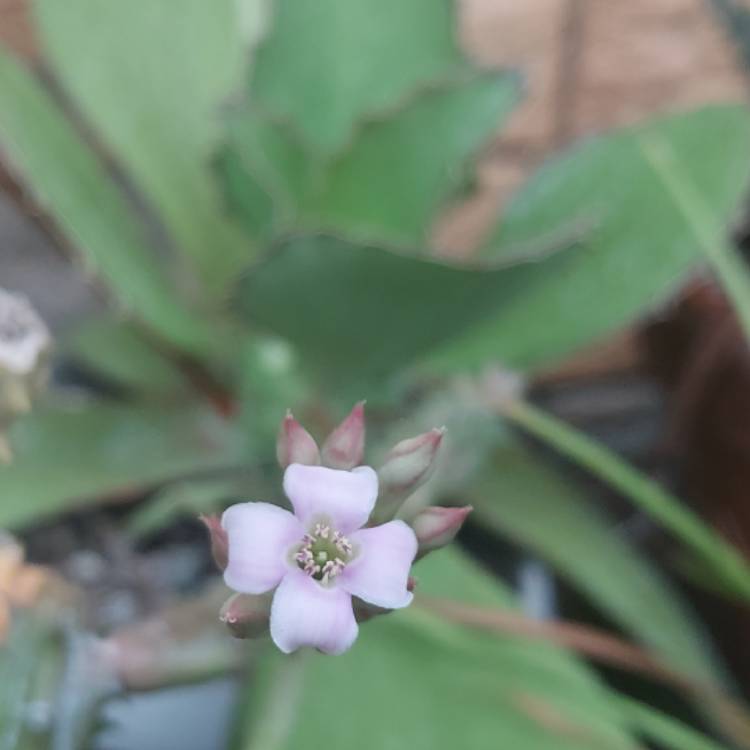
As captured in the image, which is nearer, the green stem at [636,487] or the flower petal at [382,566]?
the flower petal at [382,566]

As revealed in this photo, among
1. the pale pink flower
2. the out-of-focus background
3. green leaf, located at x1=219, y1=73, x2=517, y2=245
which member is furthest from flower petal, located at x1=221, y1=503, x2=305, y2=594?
green leaf, located at x1=219, y1=73, x2=517, y2=245

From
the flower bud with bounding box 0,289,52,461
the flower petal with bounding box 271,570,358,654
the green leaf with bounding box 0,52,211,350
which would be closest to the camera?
the flower petal with bounding box 271,570,358,654

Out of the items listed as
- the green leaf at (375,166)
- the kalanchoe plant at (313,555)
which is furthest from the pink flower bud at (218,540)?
the green leaf at (375,166)

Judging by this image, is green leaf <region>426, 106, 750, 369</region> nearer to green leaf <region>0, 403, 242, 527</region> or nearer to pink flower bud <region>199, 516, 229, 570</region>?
green leaf <region>0, 403, 242, 527</region>

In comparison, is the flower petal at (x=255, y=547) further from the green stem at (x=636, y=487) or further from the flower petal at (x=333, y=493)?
the green stem at (x=636, y=487)

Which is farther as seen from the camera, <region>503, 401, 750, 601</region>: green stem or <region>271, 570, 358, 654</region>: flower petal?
<region>503, 401, 750, 601</region>: green stem

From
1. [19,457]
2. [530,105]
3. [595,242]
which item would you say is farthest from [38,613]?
[530,105]
